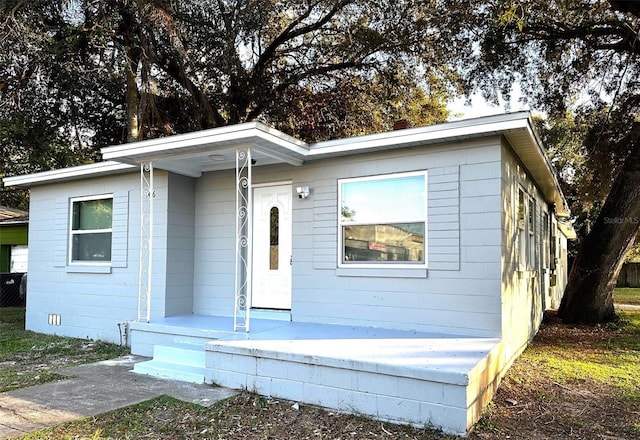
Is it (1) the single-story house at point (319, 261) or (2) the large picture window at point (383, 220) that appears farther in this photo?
(2) the large picture window at point (383, 220)

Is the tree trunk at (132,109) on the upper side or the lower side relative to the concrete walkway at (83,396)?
upper

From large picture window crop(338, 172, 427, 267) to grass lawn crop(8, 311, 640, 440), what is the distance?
185 centimetres

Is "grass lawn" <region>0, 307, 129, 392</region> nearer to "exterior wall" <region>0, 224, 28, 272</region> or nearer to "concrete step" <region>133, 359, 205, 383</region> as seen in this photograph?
"concrete step" <region>133, 359, 205, 383</region>

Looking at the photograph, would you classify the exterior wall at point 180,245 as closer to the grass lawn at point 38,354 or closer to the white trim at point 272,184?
the grass lawn at point 38,354

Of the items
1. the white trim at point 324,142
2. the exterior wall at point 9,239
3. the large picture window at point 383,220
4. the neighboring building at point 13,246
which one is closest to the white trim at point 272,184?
the white trim at point 324,142

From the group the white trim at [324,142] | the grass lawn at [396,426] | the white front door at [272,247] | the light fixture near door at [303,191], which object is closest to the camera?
the grass lawn at [396,426]

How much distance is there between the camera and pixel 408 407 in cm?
384

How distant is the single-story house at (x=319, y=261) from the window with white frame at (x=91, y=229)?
0.10 ft

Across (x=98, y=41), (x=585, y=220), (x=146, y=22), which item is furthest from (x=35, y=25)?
(x=585, y=220)

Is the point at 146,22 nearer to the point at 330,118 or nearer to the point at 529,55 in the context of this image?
the point at 330,118

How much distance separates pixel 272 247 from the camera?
22.6 ft

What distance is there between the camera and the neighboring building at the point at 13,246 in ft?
45.0

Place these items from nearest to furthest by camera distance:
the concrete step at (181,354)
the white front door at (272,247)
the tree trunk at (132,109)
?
1. the concrete step at (181,354)
2. the white front door at (272,247)
3. the tree trunk at (132,109)

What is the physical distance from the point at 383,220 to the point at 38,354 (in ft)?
17.0
